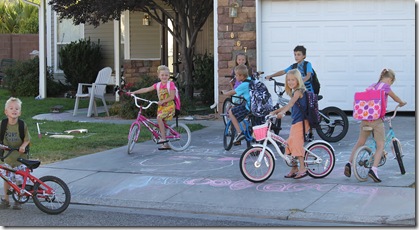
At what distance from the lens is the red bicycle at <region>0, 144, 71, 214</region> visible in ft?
24.9

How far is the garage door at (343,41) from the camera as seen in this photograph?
1400 centimetres

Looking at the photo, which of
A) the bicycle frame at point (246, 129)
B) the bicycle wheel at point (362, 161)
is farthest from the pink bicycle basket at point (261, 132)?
the bicycle frame at point (246, 129)

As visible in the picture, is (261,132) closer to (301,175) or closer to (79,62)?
(301,175)

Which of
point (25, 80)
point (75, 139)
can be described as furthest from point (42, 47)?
point (75, 139)

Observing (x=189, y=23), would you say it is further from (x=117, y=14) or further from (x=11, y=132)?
(x=11, y=132)

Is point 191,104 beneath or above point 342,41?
beneath

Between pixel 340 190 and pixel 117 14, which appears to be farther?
pixel 117 14

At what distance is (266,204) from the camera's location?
7.68 meters

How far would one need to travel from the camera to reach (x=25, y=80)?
66.5 ft

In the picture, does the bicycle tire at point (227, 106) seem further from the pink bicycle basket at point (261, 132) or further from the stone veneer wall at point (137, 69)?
the stone veneer wall at point (137, 69)

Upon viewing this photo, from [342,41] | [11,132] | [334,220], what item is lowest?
[334,220]

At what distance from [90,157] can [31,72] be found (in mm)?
10494

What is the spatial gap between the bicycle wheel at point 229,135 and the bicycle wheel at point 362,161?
2.78 meters

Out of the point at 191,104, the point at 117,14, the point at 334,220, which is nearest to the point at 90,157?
the point at 334,220
